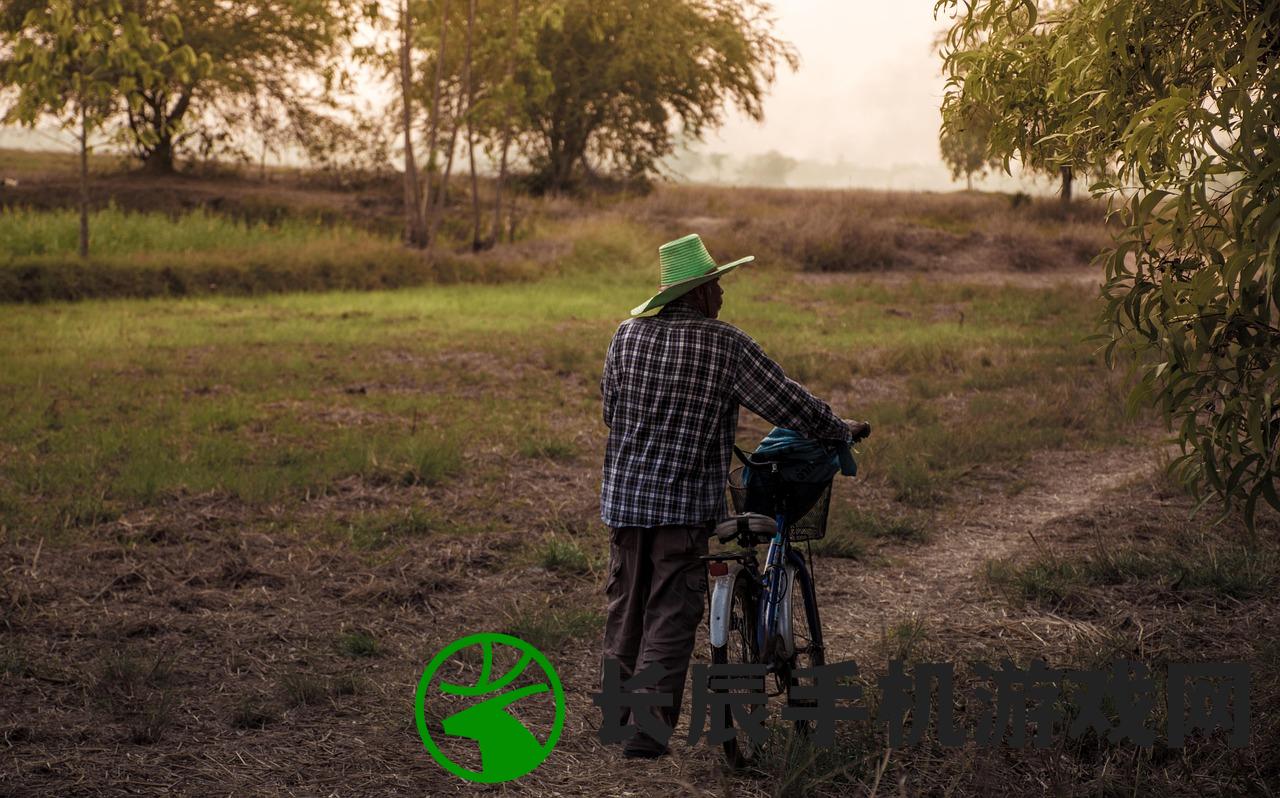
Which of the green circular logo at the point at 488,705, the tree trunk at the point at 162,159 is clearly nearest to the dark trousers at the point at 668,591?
the green circular logo at the point at 488,705

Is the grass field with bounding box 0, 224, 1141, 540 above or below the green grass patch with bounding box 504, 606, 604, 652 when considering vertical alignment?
above

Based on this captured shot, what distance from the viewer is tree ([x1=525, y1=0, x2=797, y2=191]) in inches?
1641

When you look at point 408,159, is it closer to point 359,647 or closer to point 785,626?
point 359,647

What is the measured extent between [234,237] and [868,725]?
956 inches

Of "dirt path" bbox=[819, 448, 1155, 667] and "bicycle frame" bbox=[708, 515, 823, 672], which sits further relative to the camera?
"dirt path" bbox=[819, 448, 1155, 667]

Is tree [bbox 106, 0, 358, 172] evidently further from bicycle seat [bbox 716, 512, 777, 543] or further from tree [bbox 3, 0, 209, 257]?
bicycle seat [bbox 716, 512, 777, 543]

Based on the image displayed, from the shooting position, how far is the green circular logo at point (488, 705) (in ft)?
17.2

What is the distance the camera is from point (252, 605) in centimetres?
711

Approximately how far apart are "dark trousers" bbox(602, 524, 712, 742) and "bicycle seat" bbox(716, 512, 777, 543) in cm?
28

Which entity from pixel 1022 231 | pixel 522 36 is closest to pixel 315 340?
pixel 522 36

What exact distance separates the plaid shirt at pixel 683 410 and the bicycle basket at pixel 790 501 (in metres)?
0.10

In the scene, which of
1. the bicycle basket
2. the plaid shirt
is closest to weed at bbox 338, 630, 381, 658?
the plaid shirt

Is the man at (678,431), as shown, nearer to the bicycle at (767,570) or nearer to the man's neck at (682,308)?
the man's neck at (682,308)

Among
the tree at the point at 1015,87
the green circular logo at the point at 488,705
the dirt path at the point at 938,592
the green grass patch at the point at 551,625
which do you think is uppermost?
the tree at the point at 1015,87
